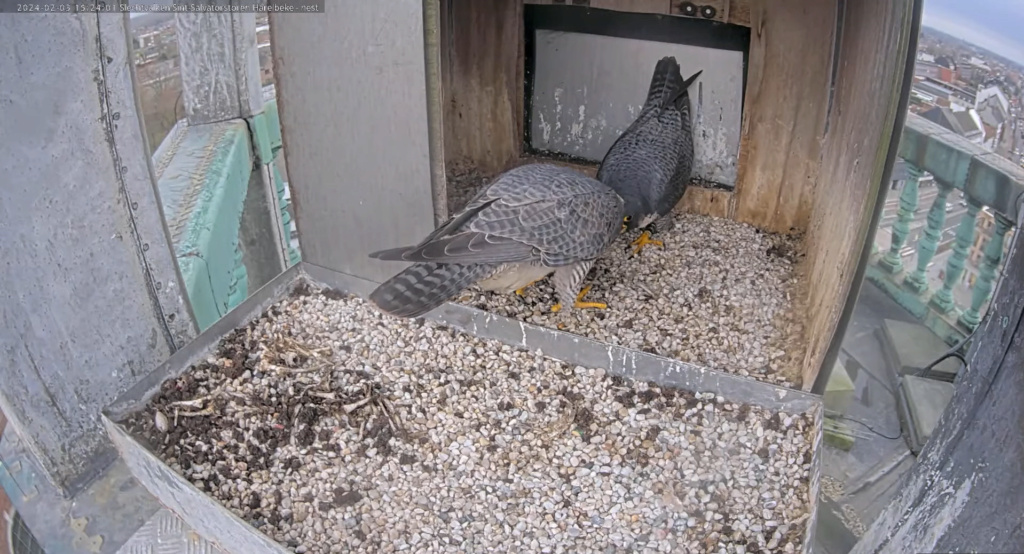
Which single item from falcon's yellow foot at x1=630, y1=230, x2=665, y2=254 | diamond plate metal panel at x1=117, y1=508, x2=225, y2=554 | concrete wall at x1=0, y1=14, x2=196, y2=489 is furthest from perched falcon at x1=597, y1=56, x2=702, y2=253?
diamond plate metal panel at x1=117, y1=508, x2=225, y2=554

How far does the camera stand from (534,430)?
1.96 metres

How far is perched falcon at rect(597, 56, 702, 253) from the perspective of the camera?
2.61 meters

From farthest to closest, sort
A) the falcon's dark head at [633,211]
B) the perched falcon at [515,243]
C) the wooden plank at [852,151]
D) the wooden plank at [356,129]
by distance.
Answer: the falcon's dark head at [633,211], the wooden plank at [356,129], the perched falcon at [515,243], the wooden plank at [852,151]

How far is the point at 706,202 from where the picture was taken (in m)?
3.05

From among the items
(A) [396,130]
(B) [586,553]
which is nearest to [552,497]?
(B) [586,553]

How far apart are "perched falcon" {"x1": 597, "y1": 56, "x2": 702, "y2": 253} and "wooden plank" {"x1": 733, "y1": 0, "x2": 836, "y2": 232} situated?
266 mm

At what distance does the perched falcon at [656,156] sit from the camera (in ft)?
8.55

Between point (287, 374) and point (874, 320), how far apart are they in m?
3.20

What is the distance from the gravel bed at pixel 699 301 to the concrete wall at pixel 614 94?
16.4 inches

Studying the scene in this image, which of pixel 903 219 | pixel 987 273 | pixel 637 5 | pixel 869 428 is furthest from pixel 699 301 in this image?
pixel 903 219

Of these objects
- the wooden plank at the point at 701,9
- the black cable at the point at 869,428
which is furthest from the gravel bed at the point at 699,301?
the black cable at the point at 869,428

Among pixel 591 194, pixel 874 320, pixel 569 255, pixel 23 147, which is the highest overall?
pixel 23 147

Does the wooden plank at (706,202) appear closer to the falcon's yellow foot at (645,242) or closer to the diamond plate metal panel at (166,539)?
the falcon's yellow foot at (645,242)

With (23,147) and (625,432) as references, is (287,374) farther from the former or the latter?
(625,432)
